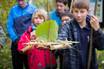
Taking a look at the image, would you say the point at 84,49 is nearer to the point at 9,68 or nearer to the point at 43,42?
the point at 43,42

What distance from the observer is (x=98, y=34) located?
4328 millimetres

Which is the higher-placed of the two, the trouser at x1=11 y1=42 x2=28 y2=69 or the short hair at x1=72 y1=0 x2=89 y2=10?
the short hair at x1=72 y1=0 x2=89 y2=10

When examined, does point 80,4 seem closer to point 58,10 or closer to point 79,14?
point 79,14

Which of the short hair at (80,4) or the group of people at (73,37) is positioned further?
the short hair at (80,4)

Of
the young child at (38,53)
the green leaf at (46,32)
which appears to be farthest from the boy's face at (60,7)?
the green leaf at (46,32)

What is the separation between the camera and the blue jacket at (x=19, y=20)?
22.4 ft

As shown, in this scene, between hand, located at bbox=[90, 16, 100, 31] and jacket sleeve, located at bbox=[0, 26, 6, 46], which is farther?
jacket sleeve, located at bbox=[0, 26, 6, 46]

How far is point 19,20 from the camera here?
6852 mm

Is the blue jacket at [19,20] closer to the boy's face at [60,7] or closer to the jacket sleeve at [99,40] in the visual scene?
the boy's face at [60,7]

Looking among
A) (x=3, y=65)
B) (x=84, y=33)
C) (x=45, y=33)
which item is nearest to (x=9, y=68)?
(x=3, y=65)

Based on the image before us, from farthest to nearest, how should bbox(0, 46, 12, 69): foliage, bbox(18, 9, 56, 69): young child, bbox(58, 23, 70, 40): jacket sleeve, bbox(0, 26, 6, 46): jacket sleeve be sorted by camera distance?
bbox(0, 26, 6, 46): jacket sleeve, bbox(0, 46, 12, 69): foliage, bbox(18, 9, 56, 69): young child, bbox(58, 23, 70, 40): jacket sleeve

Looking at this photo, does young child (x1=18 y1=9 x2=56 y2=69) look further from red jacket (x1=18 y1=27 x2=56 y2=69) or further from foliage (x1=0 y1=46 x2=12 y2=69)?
foliage (x1=0 y1=46 x2=12 y2=69)

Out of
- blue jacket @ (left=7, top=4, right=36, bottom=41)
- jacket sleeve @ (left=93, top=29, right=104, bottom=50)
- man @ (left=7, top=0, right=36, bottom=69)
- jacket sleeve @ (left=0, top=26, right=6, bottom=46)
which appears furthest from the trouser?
jacket sleeve @ (left=93, top=29, right=104, bottom=50)

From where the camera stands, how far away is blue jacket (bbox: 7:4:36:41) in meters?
6.82
